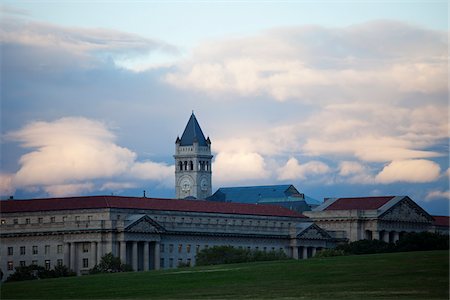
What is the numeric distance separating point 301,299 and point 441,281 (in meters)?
14.0

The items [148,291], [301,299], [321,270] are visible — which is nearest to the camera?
[301,299]

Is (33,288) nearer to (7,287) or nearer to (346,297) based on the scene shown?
(7,287)

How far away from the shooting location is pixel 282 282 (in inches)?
5399

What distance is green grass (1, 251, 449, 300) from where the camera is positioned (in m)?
124

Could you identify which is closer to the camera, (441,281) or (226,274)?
(441,281)

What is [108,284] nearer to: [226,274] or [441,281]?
[226,274]

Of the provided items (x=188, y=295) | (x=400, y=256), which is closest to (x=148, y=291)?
(x=188, y=295)

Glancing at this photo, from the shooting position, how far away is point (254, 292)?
128m

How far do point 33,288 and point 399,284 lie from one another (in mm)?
39636

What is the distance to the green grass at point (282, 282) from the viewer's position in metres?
124

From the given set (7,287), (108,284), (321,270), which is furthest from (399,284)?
(7,287)

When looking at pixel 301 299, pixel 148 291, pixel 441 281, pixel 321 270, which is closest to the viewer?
pixel 301 299

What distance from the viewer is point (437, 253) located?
161875 millimetres

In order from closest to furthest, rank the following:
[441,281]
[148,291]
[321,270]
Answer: [441,281]
[148,291]
[321,270]
